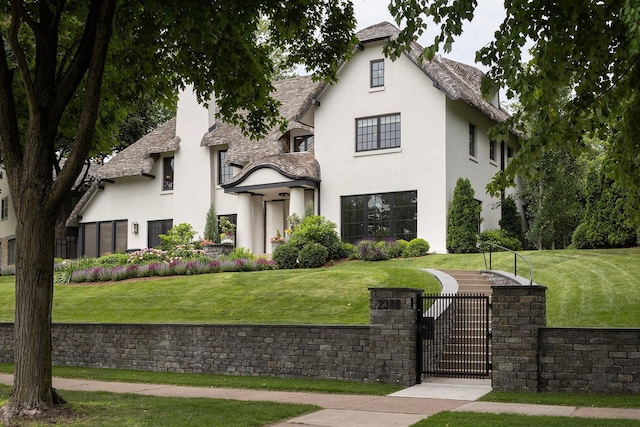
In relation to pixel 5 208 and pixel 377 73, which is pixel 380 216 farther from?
pixel 5 208

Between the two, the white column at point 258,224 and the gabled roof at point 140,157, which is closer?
the white column at point 258,224

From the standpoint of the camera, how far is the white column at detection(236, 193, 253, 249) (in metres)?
30.4

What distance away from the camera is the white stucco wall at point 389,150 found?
27.5m

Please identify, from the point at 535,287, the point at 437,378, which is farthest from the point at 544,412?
the point at 437,378

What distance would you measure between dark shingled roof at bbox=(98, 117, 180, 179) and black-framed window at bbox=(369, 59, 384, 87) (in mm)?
10177

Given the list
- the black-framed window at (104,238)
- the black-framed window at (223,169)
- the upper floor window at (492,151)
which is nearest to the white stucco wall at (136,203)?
the black-framed window at (104,238)

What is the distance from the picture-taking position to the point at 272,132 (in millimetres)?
31891

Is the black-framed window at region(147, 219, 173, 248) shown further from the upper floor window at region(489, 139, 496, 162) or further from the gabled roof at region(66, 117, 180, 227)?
the upper floor window at region(489, 139, 496, 162)

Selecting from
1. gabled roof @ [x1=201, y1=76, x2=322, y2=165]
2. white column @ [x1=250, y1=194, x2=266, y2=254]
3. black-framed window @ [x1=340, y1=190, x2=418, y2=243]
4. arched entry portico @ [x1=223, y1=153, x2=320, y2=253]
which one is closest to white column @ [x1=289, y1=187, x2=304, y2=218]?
arched entry portico @ [x1=223, y1=153, x2=320, y2=253]

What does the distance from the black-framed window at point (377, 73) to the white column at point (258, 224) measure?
21.6ft

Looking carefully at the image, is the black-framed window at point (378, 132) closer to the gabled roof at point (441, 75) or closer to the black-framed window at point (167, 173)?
the gabled roof at point (441, 75)

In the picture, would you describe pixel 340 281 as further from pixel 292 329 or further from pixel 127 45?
pixel 127 45

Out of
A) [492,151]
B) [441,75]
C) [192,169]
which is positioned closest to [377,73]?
[441,75]

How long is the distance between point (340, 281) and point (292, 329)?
6558 mm
